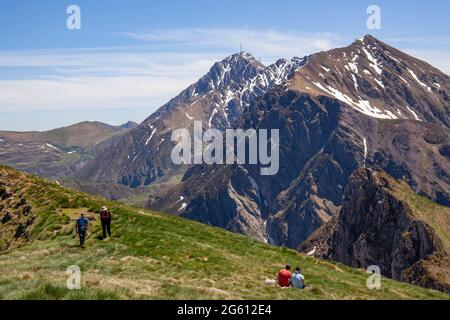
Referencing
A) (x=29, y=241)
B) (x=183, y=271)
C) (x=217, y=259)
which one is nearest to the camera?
(x=183, y=271)

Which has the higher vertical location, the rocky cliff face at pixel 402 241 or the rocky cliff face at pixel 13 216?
the rocky cliff face at pixel 13 216

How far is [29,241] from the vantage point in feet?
146

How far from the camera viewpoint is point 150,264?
1401 inches

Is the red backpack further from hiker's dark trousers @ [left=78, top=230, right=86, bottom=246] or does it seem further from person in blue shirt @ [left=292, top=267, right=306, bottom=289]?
person in blue shirt @ [left=292, top=267, right=306, bottom=289]

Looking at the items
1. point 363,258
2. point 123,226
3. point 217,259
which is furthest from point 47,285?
point 363,258

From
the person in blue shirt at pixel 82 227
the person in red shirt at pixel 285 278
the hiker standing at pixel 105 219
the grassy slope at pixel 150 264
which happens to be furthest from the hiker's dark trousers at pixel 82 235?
the person in red shirt at pixel 285 278

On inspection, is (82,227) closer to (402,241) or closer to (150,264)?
(150,264)

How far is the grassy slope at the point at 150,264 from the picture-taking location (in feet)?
79.9

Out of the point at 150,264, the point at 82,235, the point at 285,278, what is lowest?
the point at 285,278

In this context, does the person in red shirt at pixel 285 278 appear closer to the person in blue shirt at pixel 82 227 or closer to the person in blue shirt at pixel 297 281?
the person in blue shirt at pixel 297 281

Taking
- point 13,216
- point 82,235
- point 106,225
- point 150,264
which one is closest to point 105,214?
point 106,225

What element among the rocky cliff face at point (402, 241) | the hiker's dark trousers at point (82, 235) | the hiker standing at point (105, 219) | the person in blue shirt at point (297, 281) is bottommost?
the rocky cliff face at point (402, 241)
